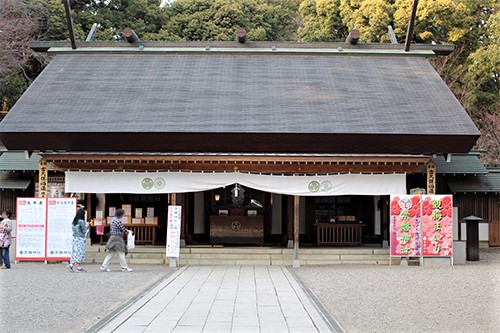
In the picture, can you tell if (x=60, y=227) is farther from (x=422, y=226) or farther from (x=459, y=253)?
(x=459, y=253)

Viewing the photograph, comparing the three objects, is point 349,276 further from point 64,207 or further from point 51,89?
point 51,89

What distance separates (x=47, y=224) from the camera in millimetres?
14359

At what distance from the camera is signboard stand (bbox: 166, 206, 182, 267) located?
14.4 m

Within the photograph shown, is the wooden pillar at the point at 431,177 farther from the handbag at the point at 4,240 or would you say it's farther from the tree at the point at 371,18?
the tree at the point at 371,18

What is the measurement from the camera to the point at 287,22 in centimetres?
3753

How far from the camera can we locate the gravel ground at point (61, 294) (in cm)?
741

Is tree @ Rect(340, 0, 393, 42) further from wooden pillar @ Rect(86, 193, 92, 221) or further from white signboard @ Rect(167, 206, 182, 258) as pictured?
white signboard @ Rect(167, 206, 182, 258)

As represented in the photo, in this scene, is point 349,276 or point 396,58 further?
point 396,58

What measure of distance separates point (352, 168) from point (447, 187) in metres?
4.98

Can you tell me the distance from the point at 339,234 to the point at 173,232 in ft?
18.0

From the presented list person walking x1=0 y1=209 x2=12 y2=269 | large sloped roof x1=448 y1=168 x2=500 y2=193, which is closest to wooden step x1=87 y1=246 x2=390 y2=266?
person walking x1=0 y1=209 x2=12 y2=269

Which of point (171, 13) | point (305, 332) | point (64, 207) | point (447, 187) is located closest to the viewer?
point (305, 332)

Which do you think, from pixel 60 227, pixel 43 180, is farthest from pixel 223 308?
pixel 43 180

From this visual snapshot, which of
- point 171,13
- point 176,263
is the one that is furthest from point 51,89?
point 171,13
